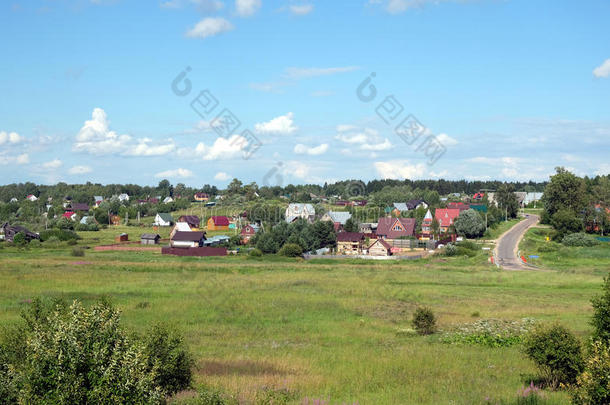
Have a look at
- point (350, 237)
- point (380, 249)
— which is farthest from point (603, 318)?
point (350, 237)

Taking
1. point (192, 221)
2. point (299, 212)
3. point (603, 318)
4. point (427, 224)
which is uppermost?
point (299, 212)

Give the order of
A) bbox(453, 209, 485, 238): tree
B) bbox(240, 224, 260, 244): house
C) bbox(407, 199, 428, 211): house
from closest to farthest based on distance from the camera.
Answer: bbox(453, 209, 485, 238): tree, bbox(240, 224, 260, 244): house, bbox(407, 199, 428, 211): house

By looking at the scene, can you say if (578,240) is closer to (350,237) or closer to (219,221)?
(350,237)

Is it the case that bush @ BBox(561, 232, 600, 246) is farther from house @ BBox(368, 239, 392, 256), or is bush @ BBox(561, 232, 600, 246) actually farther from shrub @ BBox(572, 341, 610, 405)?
shrub @ BBox(572, 341, 610, 405)

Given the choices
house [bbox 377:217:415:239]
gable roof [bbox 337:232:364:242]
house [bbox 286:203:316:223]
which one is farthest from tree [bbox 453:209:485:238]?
house [bbox 286:203:316:223]

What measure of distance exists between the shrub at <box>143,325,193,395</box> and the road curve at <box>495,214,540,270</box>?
4943 cm

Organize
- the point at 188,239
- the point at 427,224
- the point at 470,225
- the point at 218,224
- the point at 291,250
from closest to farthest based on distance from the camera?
the point at 291,250 < the point at 188,239 < the point at 470,225 < the point at 427,224 < the point at 218,224

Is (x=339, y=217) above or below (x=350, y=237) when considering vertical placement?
above

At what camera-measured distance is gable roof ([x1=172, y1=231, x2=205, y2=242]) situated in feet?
279

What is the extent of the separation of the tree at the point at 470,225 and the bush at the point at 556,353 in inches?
2827

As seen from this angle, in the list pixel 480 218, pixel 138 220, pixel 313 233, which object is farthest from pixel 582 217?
pixel 138 220

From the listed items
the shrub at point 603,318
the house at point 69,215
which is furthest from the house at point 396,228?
the house at point 69,215

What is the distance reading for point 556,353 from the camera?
1762 centimetres

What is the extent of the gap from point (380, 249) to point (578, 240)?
1093 inches
